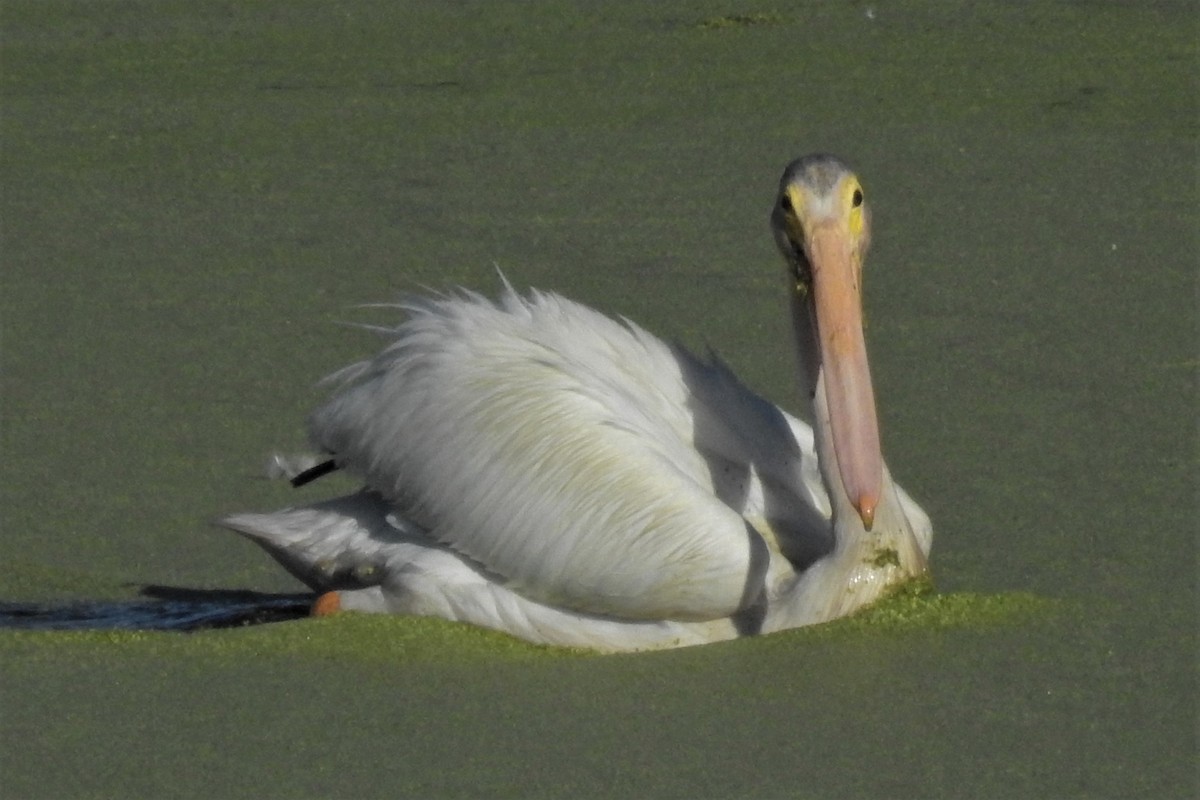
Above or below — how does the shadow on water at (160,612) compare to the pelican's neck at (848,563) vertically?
below

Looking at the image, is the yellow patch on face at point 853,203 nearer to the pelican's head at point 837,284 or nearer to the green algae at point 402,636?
the pelican's head at point 837,284

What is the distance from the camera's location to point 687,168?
694cm

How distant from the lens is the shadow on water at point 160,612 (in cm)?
424

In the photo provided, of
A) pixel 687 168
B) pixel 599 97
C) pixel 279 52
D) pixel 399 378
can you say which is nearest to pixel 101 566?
pixel 399 378

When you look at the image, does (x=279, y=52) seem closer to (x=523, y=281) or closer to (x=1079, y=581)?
(x=523, y=281)

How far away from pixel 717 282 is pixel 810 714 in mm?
2753

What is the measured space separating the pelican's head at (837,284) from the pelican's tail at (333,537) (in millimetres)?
888

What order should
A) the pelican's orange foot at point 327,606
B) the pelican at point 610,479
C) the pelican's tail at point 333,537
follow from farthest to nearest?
the pelican's tail at point 333,537 < the pelican's orange foot at point 327,606 < the pelican at point 610,479

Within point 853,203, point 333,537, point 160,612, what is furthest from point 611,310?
point 853,203

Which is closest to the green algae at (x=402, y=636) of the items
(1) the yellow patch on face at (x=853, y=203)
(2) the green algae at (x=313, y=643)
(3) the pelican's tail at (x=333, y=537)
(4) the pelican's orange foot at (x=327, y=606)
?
(2) the green algae at (x=313, y=643)

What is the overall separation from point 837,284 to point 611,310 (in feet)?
6.73

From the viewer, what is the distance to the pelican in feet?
12.3

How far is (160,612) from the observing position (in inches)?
170

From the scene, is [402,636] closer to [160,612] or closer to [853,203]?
[160,612]
